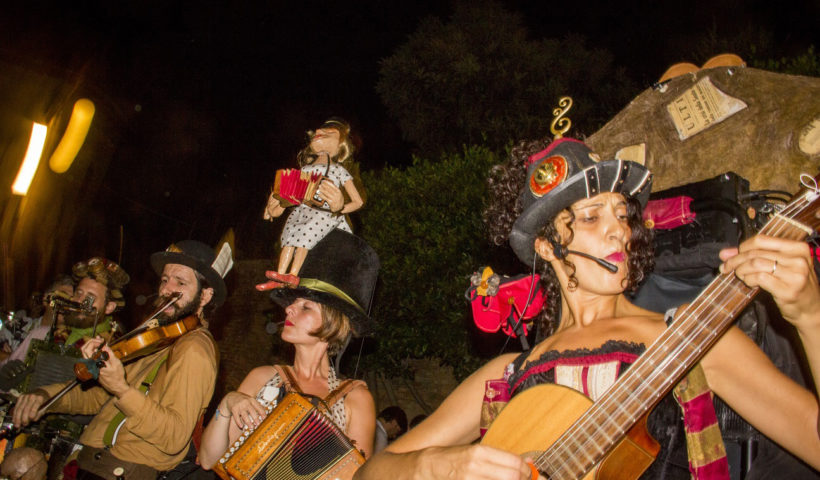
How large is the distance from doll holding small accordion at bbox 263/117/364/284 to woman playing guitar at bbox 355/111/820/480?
1.60 m

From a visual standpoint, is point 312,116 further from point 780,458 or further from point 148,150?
point 780,458

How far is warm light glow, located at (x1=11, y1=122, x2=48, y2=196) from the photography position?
11.5 m

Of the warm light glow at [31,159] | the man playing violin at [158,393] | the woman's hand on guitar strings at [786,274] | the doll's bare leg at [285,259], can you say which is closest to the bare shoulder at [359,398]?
the doll's bare leg at [285,259]

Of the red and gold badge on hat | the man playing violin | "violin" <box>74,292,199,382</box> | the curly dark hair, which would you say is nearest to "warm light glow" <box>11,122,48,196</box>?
the man playing violin

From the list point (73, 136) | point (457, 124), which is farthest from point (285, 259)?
point (73, 136)

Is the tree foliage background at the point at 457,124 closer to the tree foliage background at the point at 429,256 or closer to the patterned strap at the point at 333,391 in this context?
the tree foliage background at the point at 429,256

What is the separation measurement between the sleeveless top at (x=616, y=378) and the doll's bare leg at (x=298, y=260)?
232cm

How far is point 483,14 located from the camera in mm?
13656

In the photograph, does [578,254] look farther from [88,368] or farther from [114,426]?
[114,426]

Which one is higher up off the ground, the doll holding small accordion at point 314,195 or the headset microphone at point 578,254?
the doll holding small accordion at point 314,195

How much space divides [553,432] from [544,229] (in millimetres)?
1028

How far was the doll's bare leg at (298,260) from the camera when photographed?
13.5 ft

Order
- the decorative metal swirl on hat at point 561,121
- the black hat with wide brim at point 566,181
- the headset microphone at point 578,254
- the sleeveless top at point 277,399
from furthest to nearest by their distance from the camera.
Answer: the sleeveless top at point 277,399, the decorative metal swirl on hat at point 561,121, the black hat with wide brim at point 566,181, the headset microphone at point 578,254

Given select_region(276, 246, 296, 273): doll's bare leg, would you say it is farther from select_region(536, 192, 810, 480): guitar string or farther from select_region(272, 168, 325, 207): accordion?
select_region(536, 192, 810, 480): guitar string
